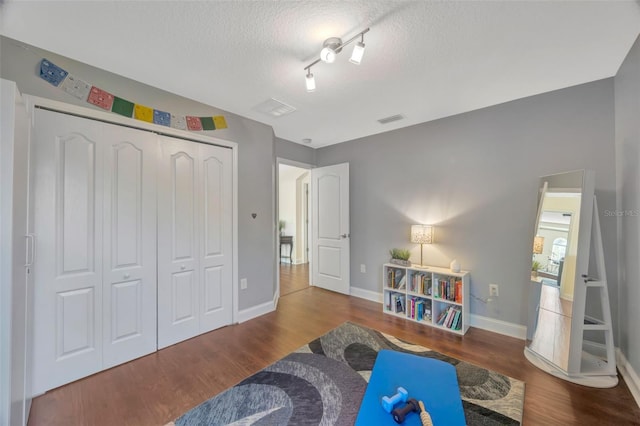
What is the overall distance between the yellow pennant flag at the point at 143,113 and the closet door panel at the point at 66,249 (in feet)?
1.20

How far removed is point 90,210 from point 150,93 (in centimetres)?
119

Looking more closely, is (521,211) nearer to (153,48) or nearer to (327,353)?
(327,353)

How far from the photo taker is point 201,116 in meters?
2.71

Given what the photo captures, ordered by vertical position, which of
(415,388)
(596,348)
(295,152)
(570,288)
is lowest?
(596,348)

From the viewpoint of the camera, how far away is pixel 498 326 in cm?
273

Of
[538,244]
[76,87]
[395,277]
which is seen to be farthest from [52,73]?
[538,244]

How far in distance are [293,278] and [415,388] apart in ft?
12.4

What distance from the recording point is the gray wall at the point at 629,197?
5.89 feet

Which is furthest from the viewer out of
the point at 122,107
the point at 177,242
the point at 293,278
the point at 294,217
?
the point at 294,217

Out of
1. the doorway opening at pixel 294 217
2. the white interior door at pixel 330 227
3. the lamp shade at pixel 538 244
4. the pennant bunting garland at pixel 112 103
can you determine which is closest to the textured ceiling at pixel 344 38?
the pennant bunting garland at pixel 112 103

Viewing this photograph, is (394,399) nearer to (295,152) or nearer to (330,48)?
(330,48)

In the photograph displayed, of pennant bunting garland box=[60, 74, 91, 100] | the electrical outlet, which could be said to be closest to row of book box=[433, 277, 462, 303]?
the electrical outlet

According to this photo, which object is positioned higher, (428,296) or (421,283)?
(421,283)

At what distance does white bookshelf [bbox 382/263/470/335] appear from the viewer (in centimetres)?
278
